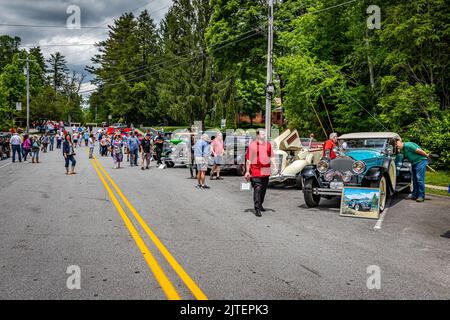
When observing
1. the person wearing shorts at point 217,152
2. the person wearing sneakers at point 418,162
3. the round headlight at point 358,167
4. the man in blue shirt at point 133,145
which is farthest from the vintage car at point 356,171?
the man in blue shirt at point 133,145

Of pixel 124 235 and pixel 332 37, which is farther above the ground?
pixel 332 37

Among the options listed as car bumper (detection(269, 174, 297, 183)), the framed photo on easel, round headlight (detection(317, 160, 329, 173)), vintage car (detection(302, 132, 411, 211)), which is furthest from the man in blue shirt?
the framed photo on easel

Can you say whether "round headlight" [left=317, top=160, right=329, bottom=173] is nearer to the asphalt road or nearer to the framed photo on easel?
the asphalt road

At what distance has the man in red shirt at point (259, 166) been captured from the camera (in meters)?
10.1

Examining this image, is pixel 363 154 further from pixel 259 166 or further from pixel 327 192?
pixel 259 166

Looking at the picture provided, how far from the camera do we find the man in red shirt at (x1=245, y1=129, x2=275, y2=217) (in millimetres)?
10062

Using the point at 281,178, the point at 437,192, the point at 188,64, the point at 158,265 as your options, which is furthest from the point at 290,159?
the point at 188,64

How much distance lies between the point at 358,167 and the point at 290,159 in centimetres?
512

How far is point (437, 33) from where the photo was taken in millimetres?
18766

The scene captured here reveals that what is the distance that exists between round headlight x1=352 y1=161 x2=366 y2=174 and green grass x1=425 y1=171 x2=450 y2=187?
242 inches
